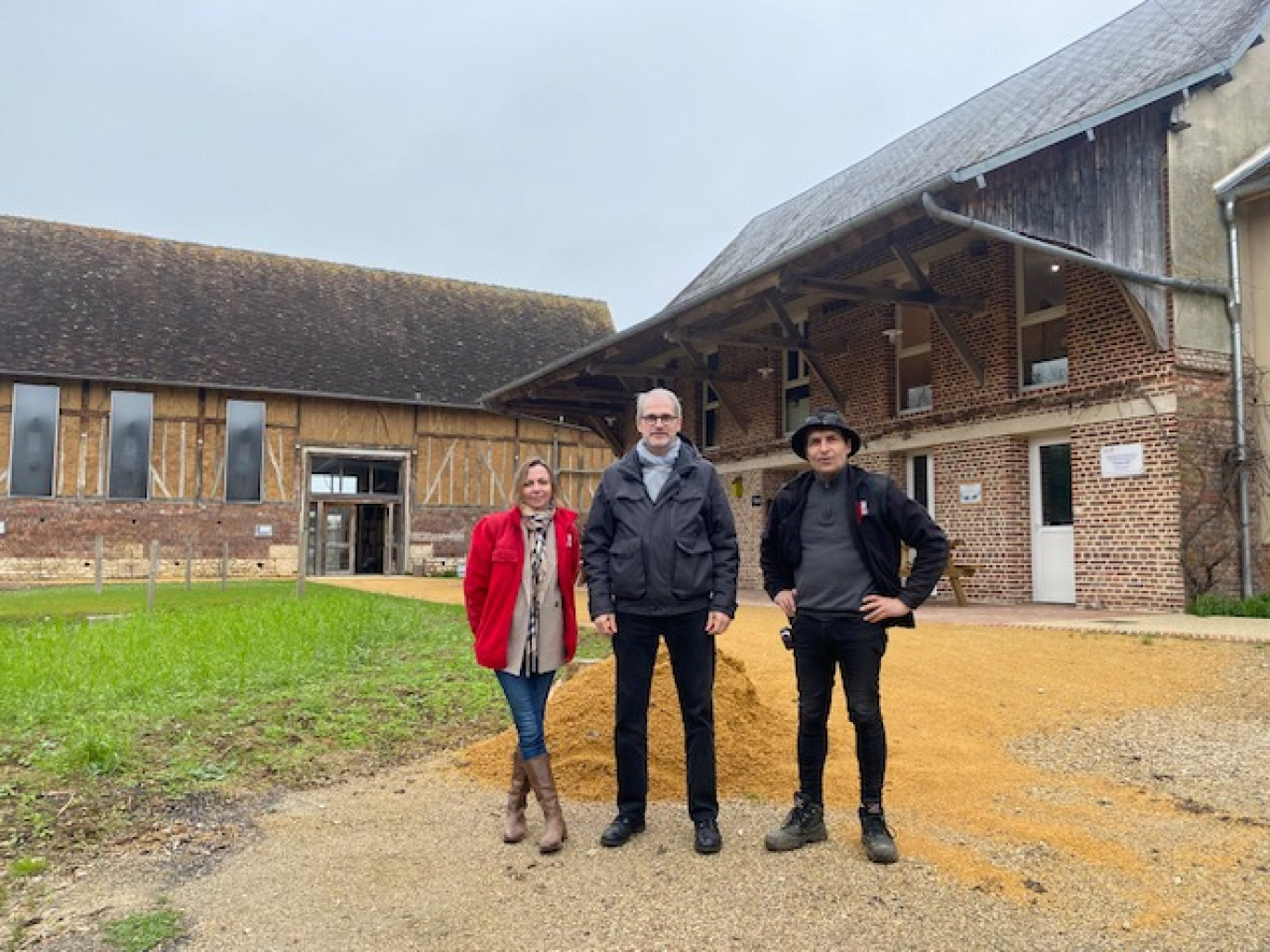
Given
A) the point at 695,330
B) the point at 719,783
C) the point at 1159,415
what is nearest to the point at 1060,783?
the point at 719,783

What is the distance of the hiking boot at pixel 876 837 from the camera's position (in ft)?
10.3

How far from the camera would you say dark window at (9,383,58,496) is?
21.7m

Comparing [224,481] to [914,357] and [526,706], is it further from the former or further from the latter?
[526,706]

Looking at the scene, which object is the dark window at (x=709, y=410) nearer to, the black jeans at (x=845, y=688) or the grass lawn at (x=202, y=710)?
the grass lawn at (x=202, y=710)

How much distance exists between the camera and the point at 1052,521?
11.4 m

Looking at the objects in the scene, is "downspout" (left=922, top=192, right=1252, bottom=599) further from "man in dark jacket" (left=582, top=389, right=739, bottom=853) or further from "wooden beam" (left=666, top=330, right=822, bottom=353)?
"man in dark jacket" (left=582, top=389, right=739, bottom=853)

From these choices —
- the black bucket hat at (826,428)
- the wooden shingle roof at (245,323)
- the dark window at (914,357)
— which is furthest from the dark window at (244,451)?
the black bucket hat at (826,428)

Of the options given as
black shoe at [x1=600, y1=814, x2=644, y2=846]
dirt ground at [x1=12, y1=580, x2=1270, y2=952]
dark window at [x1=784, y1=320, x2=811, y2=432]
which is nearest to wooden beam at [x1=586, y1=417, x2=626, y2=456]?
dark window at [x1=784, y1=320, x2=811, y2=432]

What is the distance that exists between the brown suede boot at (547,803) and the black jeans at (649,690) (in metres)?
0.25

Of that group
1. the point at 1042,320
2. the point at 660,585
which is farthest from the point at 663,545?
the point at 1042,320

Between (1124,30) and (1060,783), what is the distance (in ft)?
42.6

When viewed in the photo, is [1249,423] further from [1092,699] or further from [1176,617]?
[1092,699]

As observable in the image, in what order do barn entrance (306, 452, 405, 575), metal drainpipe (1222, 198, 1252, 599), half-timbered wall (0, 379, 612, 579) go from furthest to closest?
barn entrance (306, 452, 405, 575)
half-timbered wall (0, 379, 612, 579)
metal drainpipe (1222, 198, 1252, 599)

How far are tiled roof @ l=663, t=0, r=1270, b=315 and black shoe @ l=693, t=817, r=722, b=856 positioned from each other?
736cm
